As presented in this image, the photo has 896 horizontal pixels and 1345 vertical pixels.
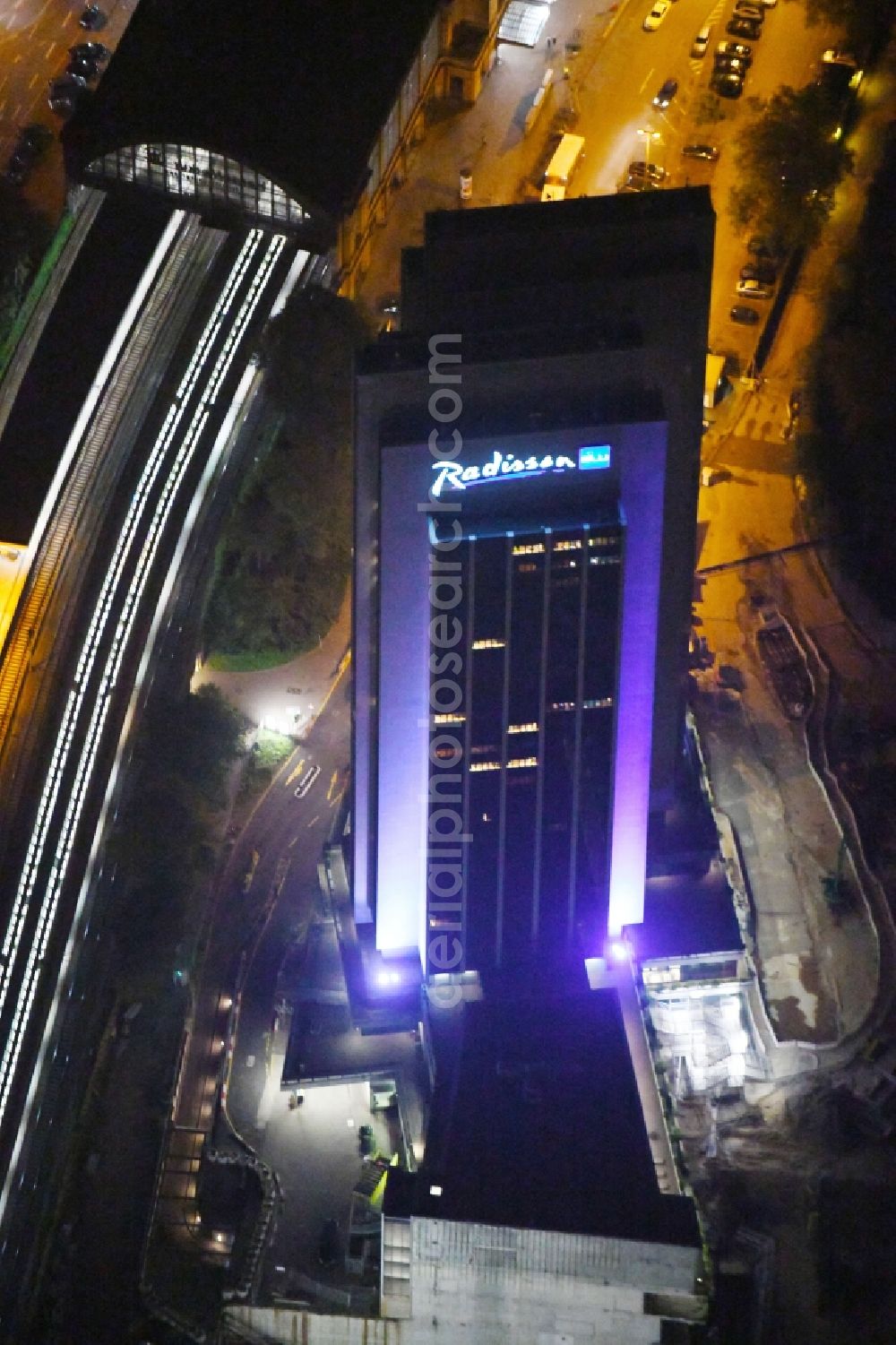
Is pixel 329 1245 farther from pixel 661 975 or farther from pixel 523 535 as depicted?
pixel 523 535

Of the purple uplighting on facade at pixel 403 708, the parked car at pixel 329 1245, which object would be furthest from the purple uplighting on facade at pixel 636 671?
the parked car at pixel 329 1245

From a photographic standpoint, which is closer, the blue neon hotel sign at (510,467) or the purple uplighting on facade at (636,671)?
the blue neon hotel sign at (510,467)

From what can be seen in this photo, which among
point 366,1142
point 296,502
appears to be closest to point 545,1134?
point 366,1142

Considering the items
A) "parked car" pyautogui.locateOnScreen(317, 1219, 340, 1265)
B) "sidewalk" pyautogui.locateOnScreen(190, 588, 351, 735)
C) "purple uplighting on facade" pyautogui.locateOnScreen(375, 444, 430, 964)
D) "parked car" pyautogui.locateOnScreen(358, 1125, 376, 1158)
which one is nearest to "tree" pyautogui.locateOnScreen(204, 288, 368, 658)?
"sidewalk" pyautogui.locateOnScreen(190, 588, 351, 735)

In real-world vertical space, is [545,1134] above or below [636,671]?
below

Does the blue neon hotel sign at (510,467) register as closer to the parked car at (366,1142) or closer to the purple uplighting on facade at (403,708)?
the purple uplighting on facade at (403,708)

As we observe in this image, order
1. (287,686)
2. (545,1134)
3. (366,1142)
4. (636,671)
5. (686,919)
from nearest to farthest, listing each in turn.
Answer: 1. (545,1134)
2. (636,671)
3. (366,1142)
4. (686,919)
5. (287,686)
